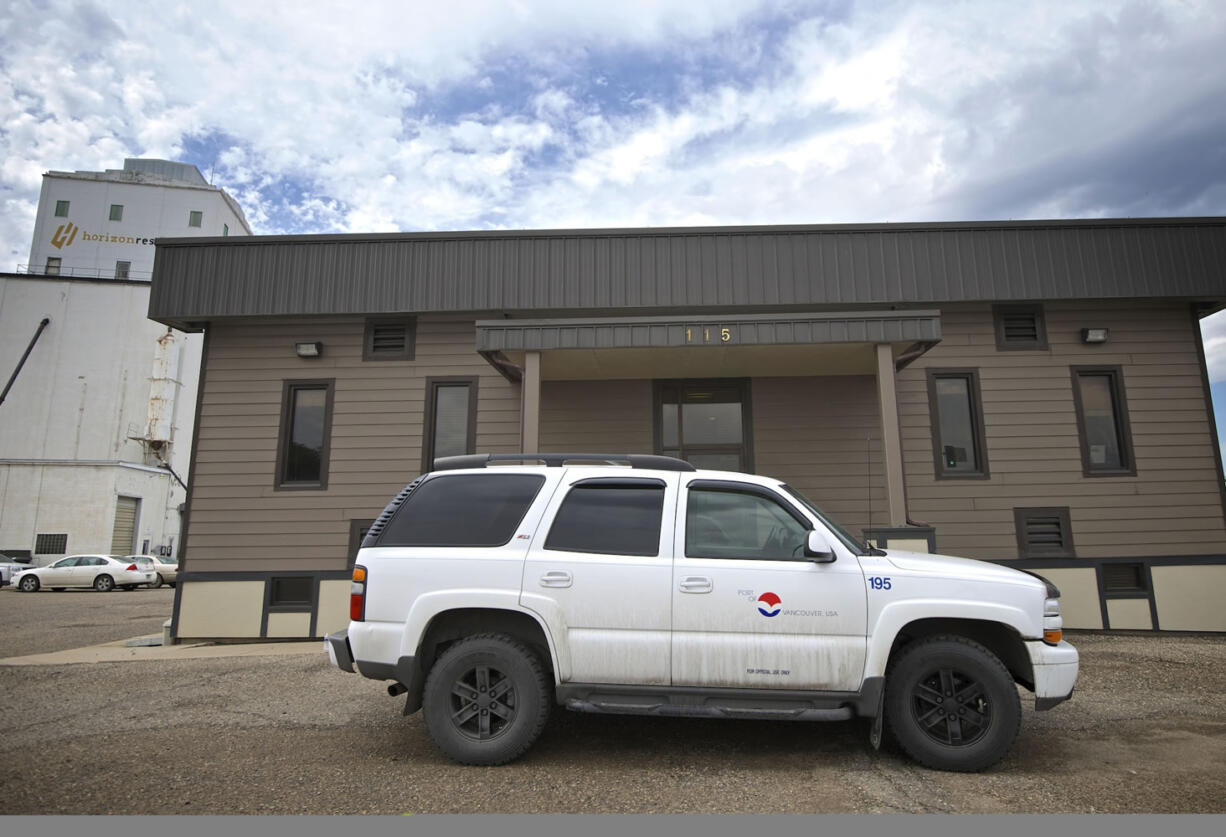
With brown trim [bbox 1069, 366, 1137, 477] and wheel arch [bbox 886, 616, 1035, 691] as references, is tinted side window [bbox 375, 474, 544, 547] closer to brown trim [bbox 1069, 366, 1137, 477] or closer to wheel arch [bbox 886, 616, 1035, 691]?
wheel arch [bbox 886, 616, 1035, 691]

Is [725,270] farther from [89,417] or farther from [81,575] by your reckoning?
[89,417]

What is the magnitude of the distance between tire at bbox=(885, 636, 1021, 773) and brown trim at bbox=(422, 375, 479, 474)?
23.3 ft

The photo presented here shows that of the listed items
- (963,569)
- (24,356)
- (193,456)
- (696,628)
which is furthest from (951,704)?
(24,356)

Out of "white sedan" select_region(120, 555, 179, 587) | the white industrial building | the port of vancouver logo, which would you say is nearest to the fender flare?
the port of vancouver logo

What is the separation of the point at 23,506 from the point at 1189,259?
130 ft

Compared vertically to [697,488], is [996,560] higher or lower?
lower

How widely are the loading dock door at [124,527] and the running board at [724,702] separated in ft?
115

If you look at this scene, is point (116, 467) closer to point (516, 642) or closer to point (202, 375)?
point (202, 375)

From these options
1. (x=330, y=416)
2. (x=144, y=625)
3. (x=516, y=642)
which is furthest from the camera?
(x=144, y=625)

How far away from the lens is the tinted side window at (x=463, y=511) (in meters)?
4.68

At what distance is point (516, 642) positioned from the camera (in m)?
4.51

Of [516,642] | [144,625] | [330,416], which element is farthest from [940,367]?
[144,625]

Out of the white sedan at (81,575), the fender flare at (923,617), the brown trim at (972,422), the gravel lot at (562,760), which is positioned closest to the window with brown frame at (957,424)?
the brown trim at (972,422)

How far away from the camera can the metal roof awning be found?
8648 mm
